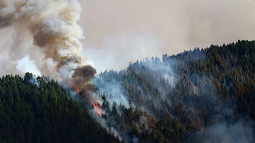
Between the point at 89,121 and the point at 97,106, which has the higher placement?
the point at 97,106

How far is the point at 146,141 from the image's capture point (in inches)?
6890

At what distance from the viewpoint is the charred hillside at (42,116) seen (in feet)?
539

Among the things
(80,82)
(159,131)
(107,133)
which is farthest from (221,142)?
(80,82)

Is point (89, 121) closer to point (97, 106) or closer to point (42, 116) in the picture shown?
point (42, 116)

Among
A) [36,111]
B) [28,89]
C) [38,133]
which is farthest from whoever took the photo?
[28,89]

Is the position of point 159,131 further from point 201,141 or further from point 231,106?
point 231,106

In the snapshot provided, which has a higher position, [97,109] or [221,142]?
[97,109]

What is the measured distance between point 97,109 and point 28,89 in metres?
25.2

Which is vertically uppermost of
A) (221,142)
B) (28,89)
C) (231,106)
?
(28,89)

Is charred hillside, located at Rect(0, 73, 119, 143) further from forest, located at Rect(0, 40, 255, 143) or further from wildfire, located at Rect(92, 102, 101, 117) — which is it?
wildfire, located at Rect(92, 102, 101, 117)

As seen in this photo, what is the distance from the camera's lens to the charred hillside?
16425 centimetres

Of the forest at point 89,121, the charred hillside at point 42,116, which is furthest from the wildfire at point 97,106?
the charred hillside at point 42,116

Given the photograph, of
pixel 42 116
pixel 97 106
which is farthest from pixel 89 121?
pixel 97 106

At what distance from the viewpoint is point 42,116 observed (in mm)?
174750
